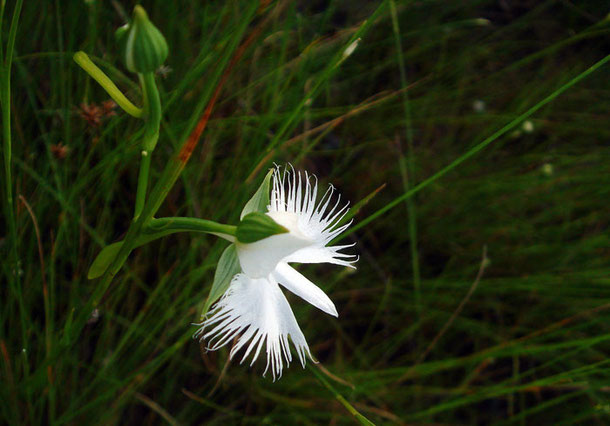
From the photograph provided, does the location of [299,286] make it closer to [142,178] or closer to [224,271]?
[224,271]

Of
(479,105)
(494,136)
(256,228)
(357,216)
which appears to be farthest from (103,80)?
(479,105)

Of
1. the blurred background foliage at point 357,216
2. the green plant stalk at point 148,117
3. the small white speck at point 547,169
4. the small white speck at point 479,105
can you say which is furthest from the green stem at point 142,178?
the small white speck at point 479,105

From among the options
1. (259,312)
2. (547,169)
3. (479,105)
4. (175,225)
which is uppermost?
(479,105)

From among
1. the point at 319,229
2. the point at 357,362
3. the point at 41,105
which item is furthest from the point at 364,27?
the point at 357,362

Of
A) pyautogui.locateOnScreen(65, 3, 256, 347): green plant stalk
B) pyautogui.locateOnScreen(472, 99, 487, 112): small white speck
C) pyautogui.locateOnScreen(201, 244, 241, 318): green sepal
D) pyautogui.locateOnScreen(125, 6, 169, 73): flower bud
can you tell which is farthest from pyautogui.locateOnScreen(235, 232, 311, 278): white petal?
pyautogui.locateOnScreen(472, 99, 487, 112): small white speck

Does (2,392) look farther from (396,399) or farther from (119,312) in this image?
(396,399)

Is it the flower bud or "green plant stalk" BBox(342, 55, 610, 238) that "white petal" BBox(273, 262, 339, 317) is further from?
the flower bud

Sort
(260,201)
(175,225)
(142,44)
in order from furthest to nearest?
(260,201)
(175,225)
(142,44)
